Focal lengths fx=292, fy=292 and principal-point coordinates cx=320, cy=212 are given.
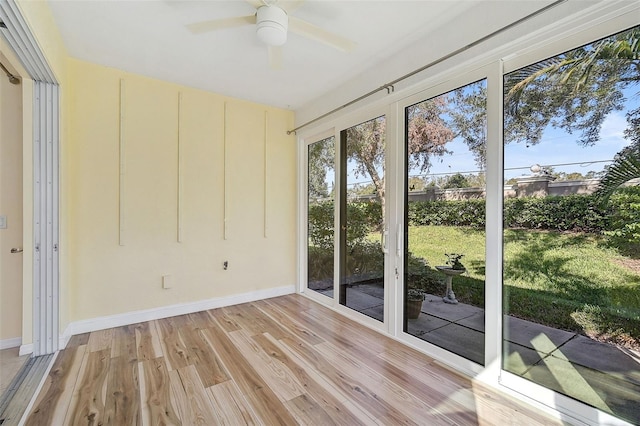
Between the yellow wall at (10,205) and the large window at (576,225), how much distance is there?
385 centimetres

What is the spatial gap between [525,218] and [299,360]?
1948mm

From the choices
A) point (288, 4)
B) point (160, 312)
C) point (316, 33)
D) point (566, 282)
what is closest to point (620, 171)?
point (566, 282)

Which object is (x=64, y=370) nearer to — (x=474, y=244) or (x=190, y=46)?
(x=190, y=46)

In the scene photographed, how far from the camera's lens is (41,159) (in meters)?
2.33

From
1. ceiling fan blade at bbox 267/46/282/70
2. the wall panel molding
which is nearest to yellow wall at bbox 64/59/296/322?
the wall panel molding

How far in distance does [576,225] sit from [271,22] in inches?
87.7

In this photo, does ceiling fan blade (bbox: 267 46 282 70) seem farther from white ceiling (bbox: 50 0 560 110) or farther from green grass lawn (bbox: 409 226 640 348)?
green grass lawn (bbox: 409 226 640 348)

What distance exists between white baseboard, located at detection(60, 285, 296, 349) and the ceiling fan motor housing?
9.73 feet

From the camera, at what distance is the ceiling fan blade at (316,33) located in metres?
1.88

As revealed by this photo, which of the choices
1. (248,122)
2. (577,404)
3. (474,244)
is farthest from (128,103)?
(577,404)

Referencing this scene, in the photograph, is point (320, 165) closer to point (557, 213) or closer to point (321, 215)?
point (321, 215)

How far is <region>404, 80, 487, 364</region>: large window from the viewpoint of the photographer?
2.16 meters

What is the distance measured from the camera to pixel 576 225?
169cm

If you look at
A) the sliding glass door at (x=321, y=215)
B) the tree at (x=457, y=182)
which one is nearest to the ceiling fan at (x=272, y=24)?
the tree at (x=457, y=182)
